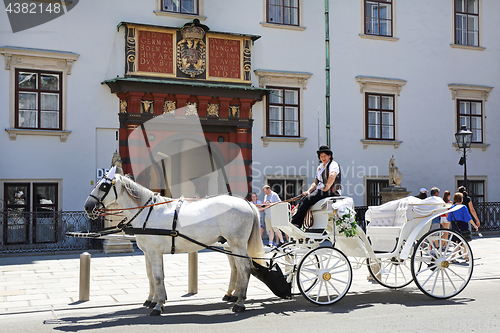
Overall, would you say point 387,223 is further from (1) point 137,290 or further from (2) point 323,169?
(1) point 137,290

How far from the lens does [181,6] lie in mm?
18156

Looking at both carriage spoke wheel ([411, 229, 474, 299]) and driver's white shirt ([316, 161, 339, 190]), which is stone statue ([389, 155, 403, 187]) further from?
driver's white shirt ([316, 161, 339, 190])

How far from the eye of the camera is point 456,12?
72.3 feet

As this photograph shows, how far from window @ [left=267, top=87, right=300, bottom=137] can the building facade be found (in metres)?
0.05

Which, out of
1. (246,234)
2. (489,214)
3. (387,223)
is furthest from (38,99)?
Result: (489,214)

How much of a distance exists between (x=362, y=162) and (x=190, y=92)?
286 inches

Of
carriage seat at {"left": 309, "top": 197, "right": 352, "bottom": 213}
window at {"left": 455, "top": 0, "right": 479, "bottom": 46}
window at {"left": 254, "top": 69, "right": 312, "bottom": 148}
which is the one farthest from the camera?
window at {"left": 455, "top": 0, "right": 479, "bottom": 46}

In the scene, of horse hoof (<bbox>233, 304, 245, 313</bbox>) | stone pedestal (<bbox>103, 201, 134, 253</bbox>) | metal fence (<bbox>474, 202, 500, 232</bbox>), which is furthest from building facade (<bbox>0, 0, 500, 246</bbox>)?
horse hoof (<bbox>233, 304, 245, 313</bbox>)

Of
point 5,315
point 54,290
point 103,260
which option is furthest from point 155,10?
point 5,315

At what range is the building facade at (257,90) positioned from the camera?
1641cm

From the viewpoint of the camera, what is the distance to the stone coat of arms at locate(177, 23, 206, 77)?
17562 millimetres

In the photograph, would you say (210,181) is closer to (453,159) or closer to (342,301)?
(453,159)

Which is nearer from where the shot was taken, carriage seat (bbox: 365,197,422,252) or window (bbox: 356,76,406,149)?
carriage seat (bbox: 365,197,422,252)

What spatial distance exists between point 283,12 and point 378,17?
13.3 feet
